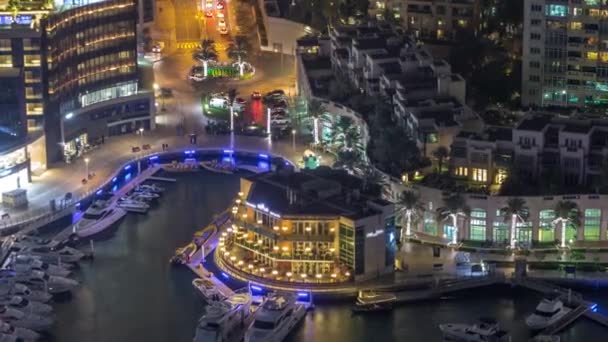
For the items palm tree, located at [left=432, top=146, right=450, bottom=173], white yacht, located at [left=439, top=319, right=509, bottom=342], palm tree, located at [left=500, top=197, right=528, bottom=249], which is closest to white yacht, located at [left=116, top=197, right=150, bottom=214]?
palm tree, located at [left=432, top=146, right=450, bottom=173]

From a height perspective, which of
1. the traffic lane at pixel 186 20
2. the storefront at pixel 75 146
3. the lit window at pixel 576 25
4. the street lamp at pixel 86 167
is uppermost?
the lit window at pixel 576 25

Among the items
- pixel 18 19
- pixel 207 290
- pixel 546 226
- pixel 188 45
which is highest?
pixel 18 19

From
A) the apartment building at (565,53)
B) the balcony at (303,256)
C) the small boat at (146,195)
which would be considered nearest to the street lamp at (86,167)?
the small boat at (146,195)

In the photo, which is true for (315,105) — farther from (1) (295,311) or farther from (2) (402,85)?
(1) (295,311)

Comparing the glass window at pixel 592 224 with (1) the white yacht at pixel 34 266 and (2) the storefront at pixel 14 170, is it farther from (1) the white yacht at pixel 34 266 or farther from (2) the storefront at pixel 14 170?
(2) the storefront at pixel 14 170

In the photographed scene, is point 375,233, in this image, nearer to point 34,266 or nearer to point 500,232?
point 500,232

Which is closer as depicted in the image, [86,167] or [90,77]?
[86,167]

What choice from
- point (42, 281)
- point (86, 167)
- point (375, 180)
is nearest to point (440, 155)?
point (375, 180)
